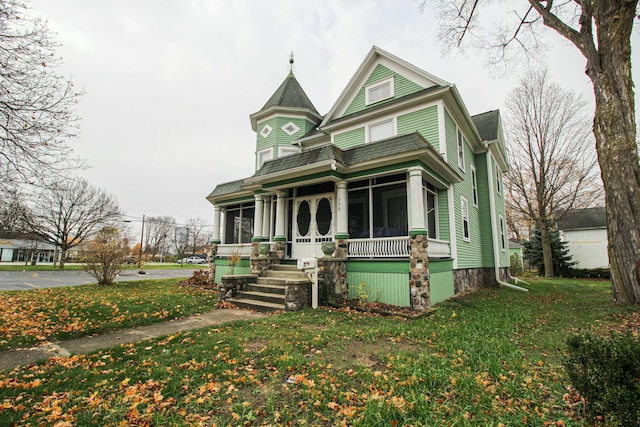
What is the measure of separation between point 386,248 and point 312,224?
316 centimetres

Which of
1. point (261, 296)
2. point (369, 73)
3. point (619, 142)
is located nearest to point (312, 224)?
point (261, 296)

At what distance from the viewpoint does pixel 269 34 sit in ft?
33.0

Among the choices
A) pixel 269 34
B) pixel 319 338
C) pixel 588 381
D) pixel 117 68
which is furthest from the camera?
pixel 269 34

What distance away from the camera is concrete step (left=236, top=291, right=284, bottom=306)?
798 cm

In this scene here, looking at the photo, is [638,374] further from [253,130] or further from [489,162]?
[253,130]

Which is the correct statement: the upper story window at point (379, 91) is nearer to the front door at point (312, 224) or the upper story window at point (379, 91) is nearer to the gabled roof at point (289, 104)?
the gabled roof at point (289, 104)

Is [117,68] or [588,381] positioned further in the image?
[117,68]

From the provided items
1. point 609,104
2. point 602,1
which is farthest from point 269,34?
point 609,104

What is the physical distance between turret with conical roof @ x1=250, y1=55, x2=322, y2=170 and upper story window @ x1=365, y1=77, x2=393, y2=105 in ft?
12.5

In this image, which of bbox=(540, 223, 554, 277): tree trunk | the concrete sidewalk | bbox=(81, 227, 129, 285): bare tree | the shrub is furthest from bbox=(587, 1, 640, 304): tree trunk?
bbox=(81, 227, 129, 285): bare tree

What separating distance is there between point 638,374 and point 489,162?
14.4 meters

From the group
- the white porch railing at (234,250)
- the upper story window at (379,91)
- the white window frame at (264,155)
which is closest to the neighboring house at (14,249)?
the white porch railing at (234,250)

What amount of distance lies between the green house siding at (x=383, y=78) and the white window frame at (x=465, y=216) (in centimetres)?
485

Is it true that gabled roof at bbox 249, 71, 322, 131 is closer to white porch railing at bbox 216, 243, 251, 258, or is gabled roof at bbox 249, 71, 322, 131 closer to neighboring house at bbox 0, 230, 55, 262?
white porch railing at bbox 216, 243, 251, 258
